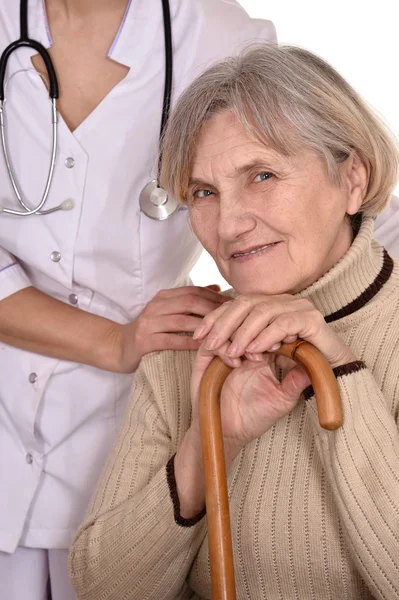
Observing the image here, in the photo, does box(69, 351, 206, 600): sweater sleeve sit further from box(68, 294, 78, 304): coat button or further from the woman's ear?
the woman's ear

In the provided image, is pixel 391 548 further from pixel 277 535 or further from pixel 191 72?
pixel 191 72

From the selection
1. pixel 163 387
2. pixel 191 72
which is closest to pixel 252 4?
pixel 191 72

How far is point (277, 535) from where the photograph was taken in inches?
58.8

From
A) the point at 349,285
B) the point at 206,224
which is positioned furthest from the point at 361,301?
the point at 206,224

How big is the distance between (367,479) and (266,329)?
0.77 feet

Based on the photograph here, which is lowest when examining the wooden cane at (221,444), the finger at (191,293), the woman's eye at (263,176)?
the finger at (191,293)

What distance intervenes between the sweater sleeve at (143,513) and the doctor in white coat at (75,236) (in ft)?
0.42

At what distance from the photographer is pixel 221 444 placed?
4.11ft

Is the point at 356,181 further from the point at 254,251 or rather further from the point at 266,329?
the point at 266,329

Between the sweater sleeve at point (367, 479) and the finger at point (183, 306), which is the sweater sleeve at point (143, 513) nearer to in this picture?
the finger at point (183, 306)

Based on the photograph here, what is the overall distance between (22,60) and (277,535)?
0.90m

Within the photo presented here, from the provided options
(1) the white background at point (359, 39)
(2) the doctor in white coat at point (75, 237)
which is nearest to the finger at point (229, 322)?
(2) the doctor in white coat at point (75, 237)

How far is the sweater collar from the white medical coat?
1.16ft

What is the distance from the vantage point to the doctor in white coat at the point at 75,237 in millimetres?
1752
